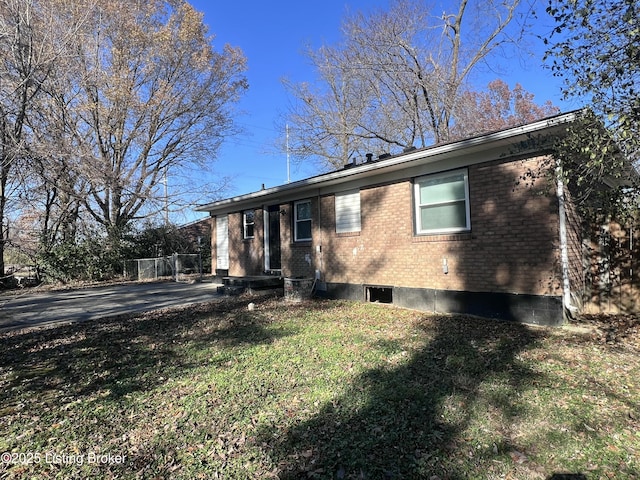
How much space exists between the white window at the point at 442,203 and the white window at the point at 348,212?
1763mm

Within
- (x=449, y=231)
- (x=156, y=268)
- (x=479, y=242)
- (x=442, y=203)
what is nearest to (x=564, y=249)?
(x=479, y=242)

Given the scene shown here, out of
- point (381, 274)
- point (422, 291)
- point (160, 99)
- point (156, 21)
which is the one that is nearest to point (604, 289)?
point (422, 291)

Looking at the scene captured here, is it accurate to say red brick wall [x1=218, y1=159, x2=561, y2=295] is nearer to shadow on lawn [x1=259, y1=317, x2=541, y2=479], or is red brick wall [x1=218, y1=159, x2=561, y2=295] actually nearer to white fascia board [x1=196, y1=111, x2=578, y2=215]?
white fascia board [x1=196, y1=111, x2=578, y2=215]

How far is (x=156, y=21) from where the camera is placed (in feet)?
65.3

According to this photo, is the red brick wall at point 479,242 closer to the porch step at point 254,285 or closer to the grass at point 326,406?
the grass at point 326,406

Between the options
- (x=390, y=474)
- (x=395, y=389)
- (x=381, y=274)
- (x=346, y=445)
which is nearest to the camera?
(x=390, y=474)

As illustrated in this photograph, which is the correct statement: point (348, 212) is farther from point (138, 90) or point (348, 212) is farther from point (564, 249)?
point (138, 90)

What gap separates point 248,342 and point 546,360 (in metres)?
4.01

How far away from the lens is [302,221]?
1109 centimetres

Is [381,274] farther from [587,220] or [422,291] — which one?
[587,220]

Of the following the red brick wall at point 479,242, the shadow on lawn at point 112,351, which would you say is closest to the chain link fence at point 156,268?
the shadow on lawn at point 112,351

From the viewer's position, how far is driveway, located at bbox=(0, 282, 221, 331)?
8281 mm

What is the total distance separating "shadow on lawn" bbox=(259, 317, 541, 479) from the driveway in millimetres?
6872

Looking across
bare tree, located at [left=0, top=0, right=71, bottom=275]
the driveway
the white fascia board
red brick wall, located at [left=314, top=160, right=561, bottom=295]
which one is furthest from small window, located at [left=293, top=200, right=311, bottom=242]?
bare tree, located at [left=0, top=0, right=71, bottom=275]
